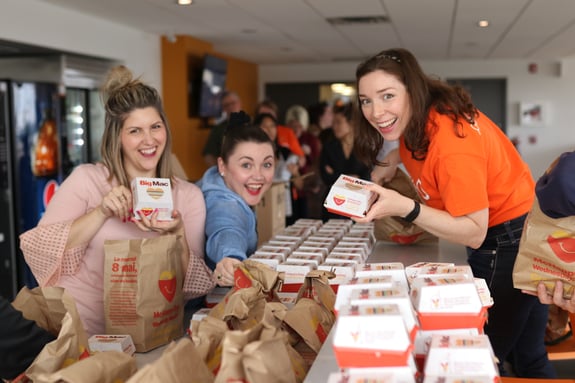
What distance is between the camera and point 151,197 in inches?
84.6

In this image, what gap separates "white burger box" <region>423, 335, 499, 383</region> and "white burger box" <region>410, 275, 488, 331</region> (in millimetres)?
64

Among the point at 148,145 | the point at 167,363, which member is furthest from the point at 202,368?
the point at 148,145

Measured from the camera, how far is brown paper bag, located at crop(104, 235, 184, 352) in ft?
6.15

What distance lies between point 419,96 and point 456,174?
32 centimetres

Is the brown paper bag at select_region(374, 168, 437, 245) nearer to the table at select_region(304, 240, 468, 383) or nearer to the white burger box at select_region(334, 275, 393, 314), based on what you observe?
the table at select_region(304, 240, 468, 383)

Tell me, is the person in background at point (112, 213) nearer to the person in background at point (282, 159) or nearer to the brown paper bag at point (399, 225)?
the brown paper bag at point (399, 225)

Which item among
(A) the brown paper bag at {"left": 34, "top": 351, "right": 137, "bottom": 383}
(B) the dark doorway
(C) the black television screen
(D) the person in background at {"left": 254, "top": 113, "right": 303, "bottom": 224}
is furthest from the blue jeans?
(B) the dark doorway

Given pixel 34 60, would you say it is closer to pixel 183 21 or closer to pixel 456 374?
pixel 183 21

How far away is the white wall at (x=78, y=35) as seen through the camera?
484 centimetres

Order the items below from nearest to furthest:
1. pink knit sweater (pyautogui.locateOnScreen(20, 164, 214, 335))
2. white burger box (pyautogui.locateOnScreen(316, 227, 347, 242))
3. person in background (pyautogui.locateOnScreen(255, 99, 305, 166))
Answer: pink knit sweater (pyautogui.locateOnScreen(20, 164, 214, 335))
white burger box (pyautogui.locateOnScreen(316, 227, 347, 242))
person in background (pyautogui.locateOnScreen(255, 99, 305, 166))

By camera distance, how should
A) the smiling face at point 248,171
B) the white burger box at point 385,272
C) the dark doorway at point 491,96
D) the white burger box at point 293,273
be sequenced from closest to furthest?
the white burger box at point 385,272 → the white burger box at point 293,273 → the smiling face at point 248,171 → the dark doorway at point 491,96

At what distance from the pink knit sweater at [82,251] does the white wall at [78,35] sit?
2.93m

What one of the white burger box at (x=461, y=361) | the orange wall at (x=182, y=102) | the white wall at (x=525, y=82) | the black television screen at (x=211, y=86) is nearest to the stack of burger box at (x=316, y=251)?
the white burger box at (x=461, y=361)

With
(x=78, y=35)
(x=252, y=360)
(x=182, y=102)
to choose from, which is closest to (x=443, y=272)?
(x=252, y=360)
